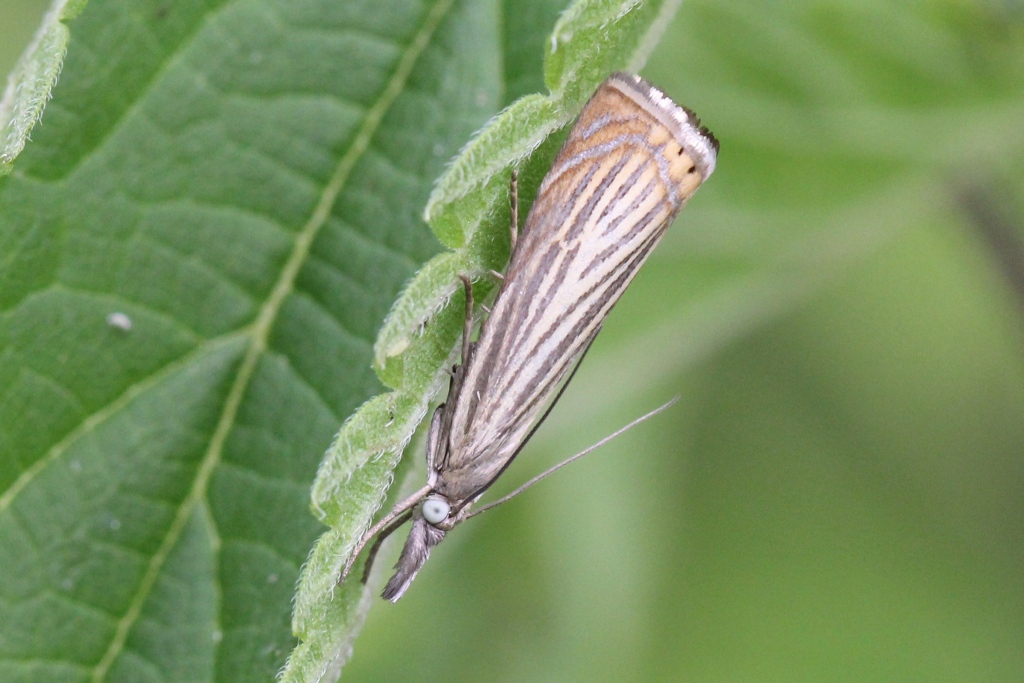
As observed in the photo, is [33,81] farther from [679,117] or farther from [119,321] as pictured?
[679,117]

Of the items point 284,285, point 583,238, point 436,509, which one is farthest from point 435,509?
point 583,238

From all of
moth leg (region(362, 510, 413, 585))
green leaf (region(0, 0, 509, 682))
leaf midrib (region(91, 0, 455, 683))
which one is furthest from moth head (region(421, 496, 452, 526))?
leaf midrib (region(91, 0, 455, 683))

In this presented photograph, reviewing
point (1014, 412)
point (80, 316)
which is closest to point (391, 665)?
point (80, 316)

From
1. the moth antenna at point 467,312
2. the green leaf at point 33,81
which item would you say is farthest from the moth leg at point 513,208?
the green leaf at point 33,81

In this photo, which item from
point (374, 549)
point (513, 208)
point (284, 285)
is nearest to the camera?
point (513, 208)

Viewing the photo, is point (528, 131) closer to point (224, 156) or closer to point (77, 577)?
point (224, 156)

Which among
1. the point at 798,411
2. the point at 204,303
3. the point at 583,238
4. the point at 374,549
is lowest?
the point at 374,549
